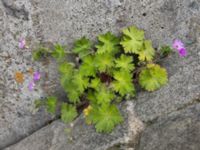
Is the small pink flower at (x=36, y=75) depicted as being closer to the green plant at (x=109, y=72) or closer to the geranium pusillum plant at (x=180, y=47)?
the green plant at (x=109, y=72)

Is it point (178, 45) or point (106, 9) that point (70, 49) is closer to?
point (106, 9)

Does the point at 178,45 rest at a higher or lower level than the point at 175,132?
higher

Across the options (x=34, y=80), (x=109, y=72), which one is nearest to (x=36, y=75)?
(x=34, y=80)

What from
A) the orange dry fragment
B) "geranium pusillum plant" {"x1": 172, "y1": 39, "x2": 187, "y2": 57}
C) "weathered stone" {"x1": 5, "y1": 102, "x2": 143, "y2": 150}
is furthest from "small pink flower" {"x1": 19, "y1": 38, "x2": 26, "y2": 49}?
"geranium pusillum plant" {"x1": 172, "y1": 39, "x2": 187, "y2": 57}

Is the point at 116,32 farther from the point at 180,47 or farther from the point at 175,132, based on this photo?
the point at 175,132

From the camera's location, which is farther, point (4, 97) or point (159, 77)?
point (4, 97)

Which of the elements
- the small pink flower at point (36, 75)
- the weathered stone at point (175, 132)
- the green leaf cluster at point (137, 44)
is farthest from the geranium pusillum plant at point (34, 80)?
the weathered stone at point (175, 132)

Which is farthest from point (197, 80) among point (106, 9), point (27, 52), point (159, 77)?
point (27, 52)
